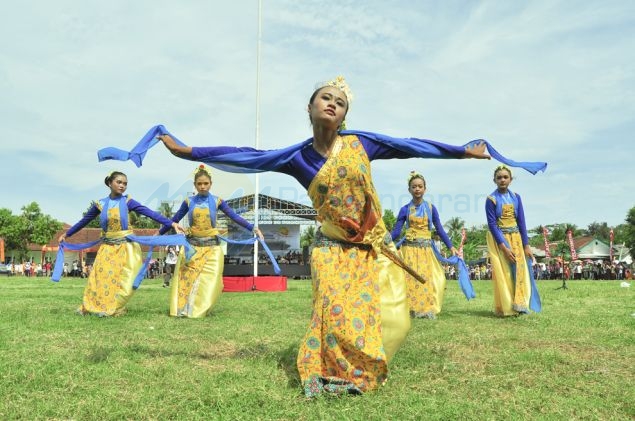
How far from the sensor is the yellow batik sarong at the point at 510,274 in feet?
27.5

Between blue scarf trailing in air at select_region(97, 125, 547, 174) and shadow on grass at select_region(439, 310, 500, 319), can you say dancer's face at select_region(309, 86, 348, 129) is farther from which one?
shadow on grass at select_region(439, 310, 500, 319)

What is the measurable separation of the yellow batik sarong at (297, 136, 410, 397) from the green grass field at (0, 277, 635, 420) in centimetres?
19

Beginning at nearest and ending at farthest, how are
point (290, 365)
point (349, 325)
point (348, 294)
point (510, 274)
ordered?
point (349, 325) < point (348, 294) < point (290, 365) < point (510, 274)

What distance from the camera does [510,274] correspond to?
8.61 meters

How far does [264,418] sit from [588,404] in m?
2.08

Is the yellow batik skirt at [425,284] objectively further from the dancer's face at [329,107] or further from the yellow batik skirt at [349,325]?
the dancer's face at [329,107]

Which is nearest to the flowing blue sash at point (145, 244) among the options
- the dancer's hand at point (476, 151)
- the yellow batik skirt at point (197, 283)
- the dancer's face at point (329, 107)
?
the yellow batik skirt at point (197, 283)

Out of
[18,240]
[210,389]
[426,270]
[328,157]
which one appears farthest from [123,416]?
[18,240]

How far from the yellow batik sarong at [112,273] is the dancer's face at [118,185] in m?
0.34

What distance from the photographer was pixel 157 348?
527 cm

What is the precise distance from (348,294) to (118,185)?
6560 mm

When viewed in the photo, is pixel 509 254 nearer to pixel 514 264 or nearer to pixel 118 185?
pixel 514 264

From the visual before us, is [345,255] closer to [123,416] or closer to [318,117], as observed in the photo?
[318,117]

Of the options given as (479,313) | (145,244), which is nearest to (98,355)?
(145,244)
